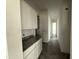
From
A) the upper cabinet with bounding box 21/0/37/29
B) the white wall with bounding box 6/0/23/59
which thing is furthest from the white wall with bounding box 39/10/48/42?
the white wall with bounding box 6/0/23/59

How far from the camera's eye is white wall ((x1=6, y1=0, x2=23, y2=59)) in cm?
118

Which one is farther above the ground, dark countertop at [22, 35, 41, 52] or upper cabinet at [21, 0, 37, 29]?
upper cabinet at [21, 0, 37, 29]

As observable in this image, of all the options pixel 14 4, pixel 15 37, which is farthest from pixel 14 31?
pixel 14 4

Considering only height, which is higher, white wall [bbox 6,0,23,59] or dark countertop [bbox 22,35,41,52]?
white wall [bbox 6,0,23,59]

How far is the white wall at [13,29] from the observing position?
118 cm

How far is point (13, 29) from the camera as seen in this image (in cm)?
129

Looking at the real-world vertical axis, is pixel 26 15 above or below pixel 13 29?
above

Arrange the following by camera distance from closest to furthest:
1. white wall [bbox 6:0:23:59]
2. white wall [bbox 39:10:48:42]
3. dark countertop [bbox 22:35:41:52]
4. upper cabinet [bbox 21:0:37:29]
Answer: white wall [bbox 6:0:23:59] → dark countertop [bbox 22:35:41:52] → upper cabinet [bbox 21:0:37:29] → white wall [bbox 39:10:48:42]

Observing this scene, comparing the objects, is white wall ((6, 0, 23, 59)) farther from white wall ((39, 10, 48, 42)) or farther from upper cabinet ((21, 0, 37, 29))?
white wall ((39, 10, 48, 42))

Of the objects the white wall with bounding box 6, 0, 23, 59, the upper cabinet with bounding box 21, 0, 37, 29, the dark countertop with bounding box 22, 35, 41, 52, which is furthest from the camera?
the upper cabinet with bounding box 21, 0, 37, 29

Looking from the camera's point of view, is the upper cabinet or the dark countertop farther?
the upper cabinet

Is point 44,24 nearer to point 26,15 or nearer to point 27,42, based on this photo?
point 26,15

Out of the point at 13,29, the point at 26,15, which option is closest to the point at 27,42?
the point at 26,15

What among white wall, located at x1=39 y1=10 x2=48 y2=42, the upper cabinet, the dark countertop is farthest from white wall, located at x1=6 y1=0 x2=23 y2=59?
white wall, located at x1=39 y1=10 x2=48 y2=42
